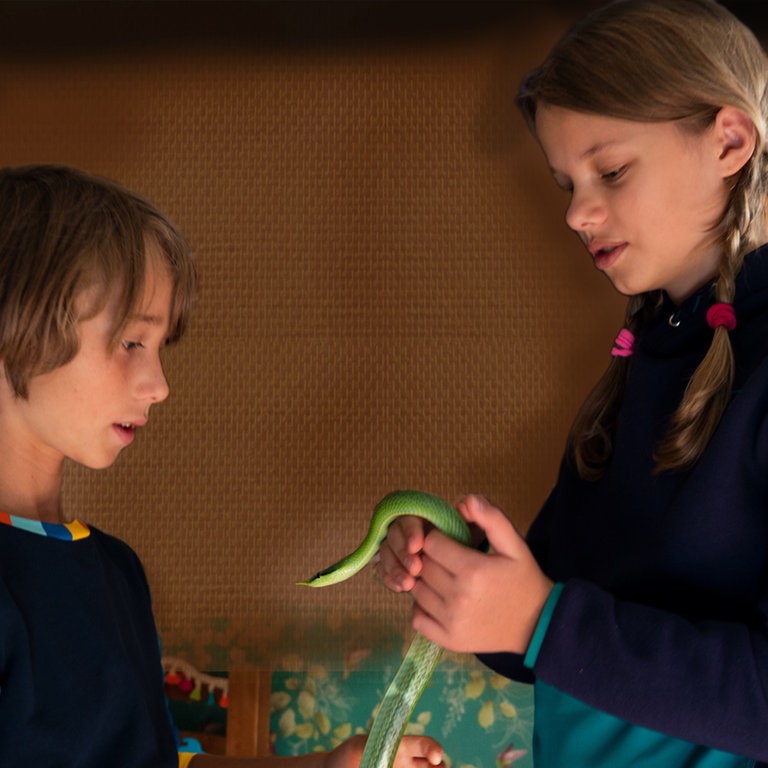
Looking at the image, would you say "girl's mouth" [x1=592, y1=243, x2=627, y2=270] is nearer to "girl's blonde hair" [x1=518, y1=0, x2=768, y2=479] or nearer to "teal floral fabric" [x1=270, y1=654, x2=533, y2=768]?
"girl's blonde hair" [x1=518, y1=0, x2=768, y2=479]

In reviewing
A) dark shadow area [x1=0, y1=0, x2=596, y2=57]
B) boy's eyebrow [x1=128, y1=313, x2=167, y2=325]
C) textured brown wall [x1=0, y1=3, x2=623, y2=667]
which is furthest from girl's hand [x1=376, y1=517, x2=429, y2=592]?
dark shadow area [x1=0, y1=0, x2=596, y2=57]

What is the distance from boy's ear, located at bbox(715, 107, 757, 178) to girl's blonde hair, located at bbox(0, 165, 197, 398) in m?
0.59

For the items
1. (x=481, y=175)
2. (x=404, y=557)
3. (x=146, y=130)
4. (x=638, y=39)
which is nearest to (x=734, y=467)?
(x=404, y=557)

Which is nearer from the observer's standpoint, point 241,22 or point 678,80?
point 678,80

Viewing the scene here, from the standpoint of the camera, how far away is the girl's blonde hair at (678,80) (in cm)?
90

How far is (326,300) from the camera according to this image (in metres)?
1.79

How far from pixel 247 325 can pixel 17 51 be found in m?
0.70

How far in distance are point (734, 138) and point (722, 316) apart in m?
0.19

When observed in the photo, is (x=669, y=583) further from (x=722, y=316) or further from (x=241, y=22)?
(x=241, y=22)

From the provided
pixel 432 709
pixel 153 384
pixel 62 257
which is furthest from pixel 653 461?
pixel 432 709

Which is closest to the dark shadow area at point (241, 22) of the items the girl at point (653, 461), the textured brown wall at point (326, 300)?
the textured brown wall at point (326, 300)

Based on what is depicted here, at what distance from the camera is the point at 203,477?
1777 millimetres

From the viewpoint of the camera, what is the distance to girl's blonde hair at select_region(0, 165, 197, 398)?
960mm

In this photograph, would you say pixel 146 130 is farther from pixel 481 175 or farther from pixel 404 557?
pixel 404 557
